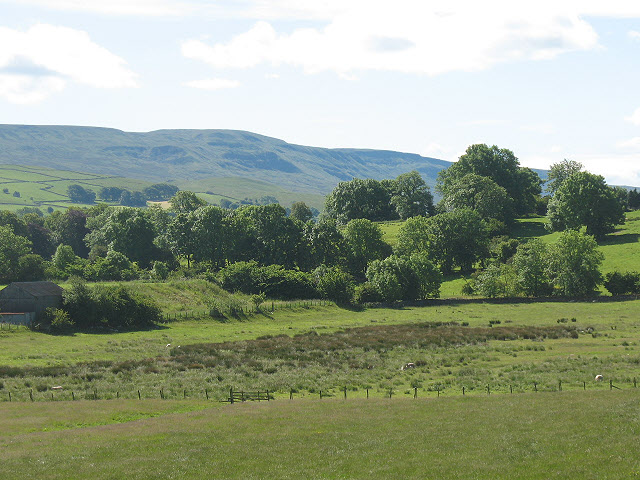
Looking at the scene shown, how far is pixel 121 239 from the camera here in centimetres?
14762

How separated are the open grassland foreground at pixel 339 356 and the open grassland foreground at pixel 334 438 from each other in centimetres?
577

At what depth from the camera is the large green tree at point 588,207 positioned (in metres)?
140

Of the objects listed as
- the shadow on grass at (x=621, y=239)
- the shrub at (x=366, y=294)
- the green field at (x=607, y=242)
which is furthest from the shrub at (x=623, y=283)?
the shrub at (x=366, y=294)

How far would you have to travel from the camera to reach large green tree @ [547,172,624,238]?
458 ft

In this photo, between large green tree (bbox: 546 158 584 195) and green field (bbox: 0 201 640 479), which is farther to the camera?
large green tree (bbox: 546 158 584 195)

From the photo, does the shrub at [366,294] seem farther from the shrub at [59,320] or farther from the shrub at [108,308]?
the shrub at [59,320]

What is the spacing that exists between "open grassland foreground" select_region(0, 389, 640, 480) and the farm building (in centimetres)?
4135

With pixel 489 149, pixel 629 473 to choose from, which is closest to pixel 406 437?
→ pixel 629 473

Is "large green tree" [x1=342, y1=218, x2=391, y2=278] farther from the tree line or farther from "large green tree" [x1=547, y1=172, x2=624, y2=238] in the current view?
"large green tree" [x1=547, y1=172, x2=624, y2=238]

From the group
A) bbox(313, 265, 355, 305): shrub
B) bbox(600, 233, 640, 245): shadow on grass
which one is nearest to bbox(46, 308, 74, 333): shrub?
bbox(313, 265, 355, 305): shrub

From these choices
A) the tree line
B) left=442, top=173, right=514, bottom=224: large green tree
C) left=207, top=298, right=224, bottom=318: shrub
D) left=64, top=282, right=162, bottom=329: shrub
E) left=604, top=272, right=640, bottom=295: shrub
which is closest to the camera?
left=64, top=282, right=162, bottom=329: shrub

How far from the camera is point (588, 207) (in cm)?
13988

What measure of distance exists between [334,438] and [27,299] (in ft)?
209

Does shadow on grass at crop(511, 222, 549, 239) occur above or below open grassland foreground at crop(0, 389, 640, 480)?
above
